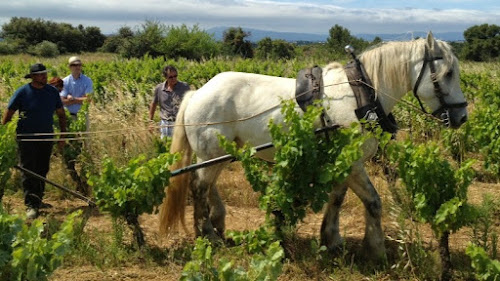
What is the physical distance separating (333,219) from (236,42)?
3831 centimetres

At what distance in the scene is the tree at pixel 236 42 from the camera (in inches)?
1619

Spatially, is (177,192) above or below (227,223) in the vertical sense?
above

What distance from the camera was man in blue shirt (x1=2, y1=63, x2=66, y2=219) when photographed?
556 cm

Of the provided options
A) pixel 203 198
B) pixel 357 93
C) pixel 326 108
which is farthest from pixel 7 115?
pixel 357 93

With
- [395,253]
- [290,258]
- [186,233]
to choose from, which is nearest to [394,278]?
[395,253]

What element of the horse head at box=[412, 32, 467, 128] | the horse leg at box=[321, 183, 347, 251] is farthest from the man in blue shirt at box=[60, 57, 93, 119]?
the horse head at box=[412, 32, 467, 128]

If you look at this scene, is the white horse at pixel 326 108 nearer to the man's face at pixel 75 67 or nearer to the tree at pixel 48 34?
the man's face at pixel 75 67

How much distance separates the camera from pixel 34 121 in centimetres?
563

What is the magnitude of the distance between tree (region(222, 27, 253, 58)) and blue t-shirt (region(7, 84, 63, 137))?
112ft

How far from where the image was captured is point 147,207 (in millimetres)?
4555

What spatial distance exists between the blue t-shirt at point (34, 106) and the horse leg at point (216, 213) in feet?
6.95

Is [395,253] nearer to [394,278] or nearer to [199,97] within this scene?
[394,278]

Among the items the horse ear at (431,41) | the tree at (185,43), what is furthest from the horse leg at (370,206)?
the tree at (185,43)

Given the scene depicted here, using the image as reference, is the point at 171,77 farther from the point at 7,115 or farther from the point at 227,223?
the point at 227,223
